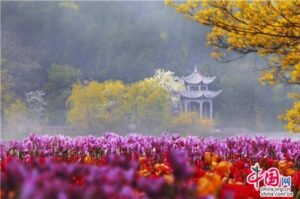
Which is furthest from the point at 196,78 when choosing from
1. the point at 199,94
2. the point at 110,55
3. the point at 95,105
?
the point at 95,105

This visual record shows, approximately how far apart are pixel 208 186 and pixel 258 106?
37.9 feet

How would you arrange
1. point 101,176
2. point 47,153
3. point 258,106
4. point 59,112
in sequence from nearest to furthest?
point 101,176 < point 47,153 < point 59,112 < point 258,106

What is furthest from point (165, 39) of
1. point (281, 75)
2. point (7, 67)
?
point (281, 75)

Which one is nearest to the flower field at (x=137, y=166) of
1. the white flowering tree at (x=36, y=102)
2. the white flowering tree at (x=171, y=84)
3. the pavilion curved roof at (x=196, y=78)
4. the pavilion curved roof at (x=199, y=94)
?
the white flowering tree at (x=36, y=102)

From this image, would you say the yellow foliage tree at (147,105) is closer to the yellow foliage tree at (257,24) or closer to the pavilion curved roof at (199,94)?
the pavilion curved roof at (199,94)

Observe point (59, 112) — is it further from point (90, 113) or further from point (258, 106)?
point (258, 106)

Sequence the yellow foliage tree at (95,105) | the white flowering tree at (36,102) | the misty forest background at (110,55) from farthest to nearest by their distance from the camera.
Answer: the misty forest background at (110,55) < the yellow foliage tree at (95,105) < the white flowering tree at (36,102)

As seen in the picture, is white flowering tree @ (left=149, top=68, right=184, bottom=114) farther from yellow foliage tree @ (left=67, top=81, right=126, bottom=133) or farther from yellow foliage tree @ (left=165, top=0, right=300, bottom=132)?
yellow foliage tree @ (left=165, top=0, right=300, bottom=132)

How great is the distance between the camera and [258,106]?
1235 centimetres

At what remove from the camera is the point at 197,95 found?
44.9ft

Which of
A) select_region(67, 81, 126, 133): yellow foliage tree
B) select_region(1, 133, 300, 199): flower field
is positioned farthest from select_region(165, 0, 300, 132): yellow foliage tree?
select_region(67, 81, 126, 133): yellow foliage tree

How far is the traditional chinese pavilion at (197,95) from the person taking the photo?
12500 mm

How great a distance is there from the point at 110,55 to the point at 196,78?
2002 mm

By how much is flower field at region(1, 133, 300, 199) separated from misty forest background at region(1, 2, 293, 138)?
826 centimetres
